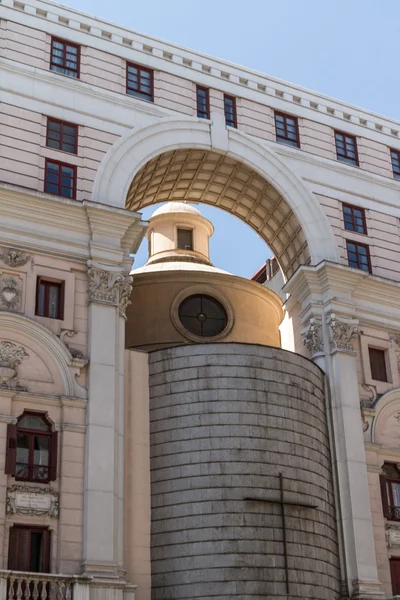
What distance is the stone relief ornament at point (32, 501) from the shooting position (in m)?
27.0

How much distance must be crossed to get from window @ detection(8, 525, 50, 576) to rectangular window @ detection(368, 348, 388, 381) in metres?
14.6

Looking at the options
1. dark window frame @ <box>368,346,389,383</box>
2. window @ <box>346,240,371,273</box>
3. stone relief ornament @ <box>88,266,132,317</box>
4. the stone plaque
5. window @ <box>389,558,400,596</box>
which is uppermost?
window @ <box>346,240,371,273</box>

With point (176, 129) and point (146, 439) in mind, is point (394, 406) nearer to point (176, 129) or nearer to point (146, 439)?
point (146, 439)

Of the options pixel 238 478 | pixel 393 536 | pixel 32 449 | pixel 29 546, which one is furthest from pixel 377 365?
pixel 29 546

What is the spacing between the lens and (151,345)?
35969 mm

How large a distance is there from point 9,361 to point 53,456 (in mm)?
3290

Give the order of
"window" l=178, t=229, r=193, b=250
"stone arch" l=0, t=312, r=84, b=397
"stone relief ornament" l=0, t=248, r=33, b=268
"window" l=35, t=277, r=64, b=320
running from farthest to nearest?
1. "window" l=178, t=229, r=193, b=250
2. "window" l=35, t=277, r=64, b=320
3. "stone relief ornament" l=0, t=248, r=33, b=268
4. "stone arch" l=0, t=312, r=84, b=397

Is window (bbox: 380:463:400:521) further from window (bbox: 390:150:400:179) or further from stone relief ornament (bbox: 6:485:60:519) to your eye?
window (bbox: 390:150:400:179)

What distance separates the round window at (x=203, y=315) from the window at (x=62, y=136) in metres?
7.63

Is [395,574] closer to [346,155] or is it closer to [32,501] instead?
[32,501]

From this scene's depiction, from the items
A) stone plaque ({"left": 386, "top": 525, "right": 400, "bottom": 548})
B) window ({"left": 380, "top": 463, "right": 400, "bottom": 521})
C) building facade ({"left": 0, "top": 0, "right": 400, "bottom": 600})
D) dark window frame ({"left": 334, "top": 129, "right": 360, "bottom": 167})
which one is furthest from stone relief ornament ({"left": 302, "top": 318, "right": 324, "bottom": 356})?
dark window frame ({"left": 334, "top": 129, "right": 360, "bottom": 167})

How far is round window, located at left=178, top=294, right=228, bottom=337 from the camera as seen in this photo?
36.6 metres

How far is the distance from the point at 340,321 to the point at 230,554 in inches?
419

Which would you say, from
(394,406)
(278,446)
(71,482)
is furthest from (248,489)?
(394,406)
